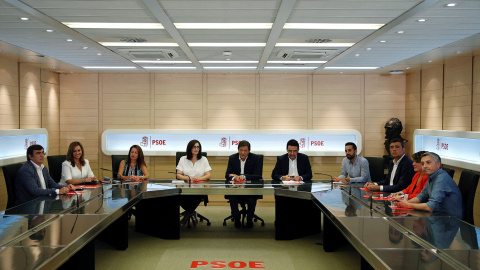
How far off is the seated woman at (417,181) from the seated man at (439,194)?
0.27 meters

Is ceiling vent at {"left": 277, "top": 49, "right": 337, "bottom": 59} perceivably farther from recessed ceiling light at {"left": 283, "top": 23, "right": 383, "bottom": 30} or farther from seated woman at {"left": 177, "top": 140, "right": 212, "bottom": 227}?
seated woman at {"left": 177, "top": 140, "right": 212, "bottom": 227}

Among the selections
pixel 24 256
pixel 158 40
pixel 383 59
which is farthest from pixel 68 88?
pixel 24 256

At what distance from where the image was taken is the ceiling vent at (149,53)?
5.91m

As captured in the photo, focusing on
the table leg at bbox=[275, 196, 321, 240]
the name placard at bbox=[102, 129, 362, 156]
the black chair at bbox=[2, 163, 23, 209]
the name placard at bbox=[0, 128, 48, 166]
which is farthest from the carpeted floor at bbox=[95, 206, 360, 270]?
the name placard at bbox=[102, 129, 362, 156]

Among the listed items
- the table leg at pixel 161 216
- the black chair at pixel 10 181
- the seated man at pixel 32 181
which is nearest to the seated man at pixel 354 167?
the table leg at pixel 161 216

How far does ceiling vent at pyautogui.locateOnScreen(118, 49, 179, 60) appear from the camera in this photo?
19.4 ft

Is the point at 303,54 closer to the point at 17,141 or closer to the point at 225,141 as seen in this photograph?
the point at 225,141

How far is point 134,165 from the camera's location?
636 cm

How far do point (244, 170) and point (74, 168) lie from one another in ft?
7.93

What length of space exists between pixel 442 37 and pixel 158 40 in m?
3.39

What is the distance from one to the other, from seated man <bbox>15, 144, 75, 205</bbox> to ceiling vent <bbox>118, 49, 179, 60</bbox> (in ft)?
6.10

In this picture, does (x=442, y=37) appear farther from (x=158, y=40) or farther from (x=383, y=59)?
(x=158, y=40)

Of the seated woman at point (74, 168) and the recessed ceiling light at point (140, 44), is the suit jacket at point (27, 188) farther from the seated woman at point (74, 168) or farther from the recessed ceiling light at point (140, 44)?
the recessed ceiling light at point (140, 44)

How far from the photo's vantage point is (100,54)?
20.6 ft
